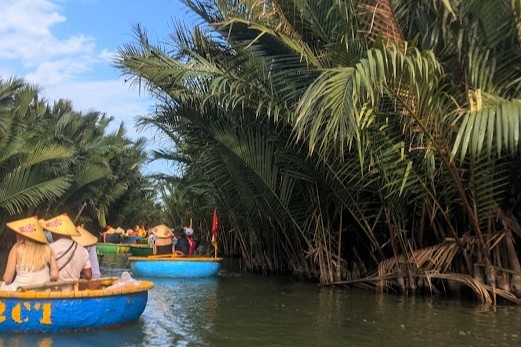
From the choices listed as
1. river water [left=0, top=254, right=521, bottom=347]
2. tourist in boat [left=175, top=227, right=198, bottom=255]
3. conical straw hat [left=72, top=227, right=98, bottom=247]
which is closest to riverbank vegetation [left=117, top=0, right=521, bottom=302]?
river water [left=0, top=254, right=521, bottom=347]

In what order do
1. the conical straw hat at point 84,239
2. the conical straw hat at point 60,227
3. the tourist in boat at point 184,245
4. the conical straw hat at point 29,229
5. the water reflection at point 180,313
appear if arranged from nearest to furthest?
the conical straw hat at point 29,229
the water reflection at point 180,313
the conical straw hat at point 60,227
the conical straw hat at point 84,239
the tourist in boat at point 184,245

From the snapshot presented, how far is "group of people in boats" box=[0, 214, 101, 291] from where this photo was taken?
7875 millimetres

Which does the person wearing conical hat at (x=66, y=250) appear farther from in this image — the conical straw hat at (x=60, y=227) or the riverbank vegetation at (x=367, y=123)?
the riverbank vegetation at (x=367, y=123)

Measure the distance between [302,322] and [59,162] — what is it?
15884 mm

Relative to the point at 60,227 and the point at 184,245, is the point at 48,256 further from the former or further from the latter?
the point at 184,245

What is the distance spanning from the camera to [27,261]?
314 inches

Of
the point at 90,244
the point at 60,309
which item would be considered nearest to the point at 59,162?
the point at 90,244

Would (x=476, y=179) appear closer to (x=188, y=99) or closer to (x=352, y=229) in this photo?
(x=352, y=229)

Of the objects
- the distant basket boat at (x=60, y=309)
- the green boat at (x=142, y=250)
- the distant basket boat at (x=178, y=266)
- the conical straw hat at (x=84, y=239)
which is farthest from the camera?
the green boat at (x=142, y=250)

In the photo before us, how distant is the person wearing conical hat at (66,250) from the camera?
8.54m

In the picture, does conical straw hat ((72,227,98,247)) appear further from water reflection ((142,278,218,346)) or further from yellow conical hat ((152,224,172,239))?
yellow conical hat ((152,224,172,239))

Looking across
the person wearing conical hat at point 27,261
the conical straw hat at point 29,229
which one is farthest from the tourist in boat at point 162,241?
the conical straw hat at point 29,229

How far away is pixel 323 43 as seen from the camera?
36.3 ft

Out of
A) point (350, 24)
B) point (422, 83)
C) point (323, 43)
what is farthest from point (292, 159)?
point (422, 83)
